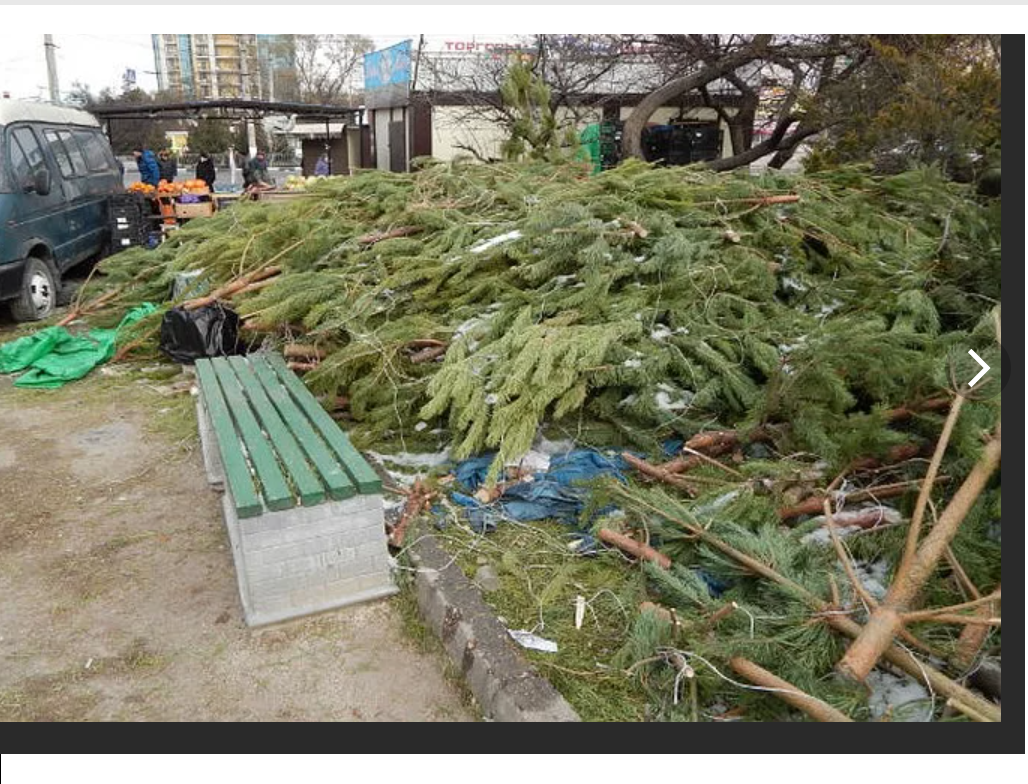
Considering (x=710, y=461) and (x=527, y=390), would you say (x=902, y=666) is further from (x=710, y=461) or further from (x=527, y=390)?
(x=527, y=390)

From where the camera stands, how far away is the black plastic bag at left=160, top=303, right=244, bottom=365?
635cm

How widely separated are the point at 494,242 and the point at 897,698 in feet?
13.6

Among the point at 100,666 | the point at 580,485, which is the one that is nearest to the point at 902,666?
the point at 580,485

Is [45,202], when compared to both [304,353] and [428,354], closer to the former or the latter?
[304,353]

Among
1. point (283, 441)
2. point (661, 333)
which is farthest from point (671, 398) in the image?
point (283, 441)

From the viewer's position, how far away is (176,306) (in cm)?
671

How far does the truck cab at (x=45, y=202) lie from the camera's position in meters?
8.09

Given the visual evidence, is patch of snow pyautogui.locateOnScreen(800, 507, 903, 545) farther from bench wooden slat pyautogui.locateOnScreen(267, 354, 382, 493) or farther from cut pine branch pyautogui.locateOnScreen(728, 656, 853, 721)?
bench wooden slat pyautogui.locateOnScreen(267, 354, 382, 493)

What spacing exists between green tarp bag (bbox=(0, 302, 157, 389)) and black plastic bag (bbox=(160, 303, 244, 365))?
3.04ft

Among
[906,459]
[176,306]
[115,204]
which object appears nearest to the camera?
[906,459]

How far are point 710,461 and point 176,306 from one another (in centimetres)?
496

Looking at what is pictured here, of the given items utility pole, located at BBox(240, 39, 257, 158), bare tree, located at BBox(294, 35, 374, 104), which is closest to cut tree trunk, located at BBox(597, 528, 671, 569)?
utility pole, located at BBox(240, 39, 257, 158)

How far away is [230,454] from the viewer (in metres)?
3.41

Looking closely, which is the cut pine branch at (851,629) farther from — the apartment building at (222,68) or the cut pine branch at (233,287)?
the apartment building at (222,68)
